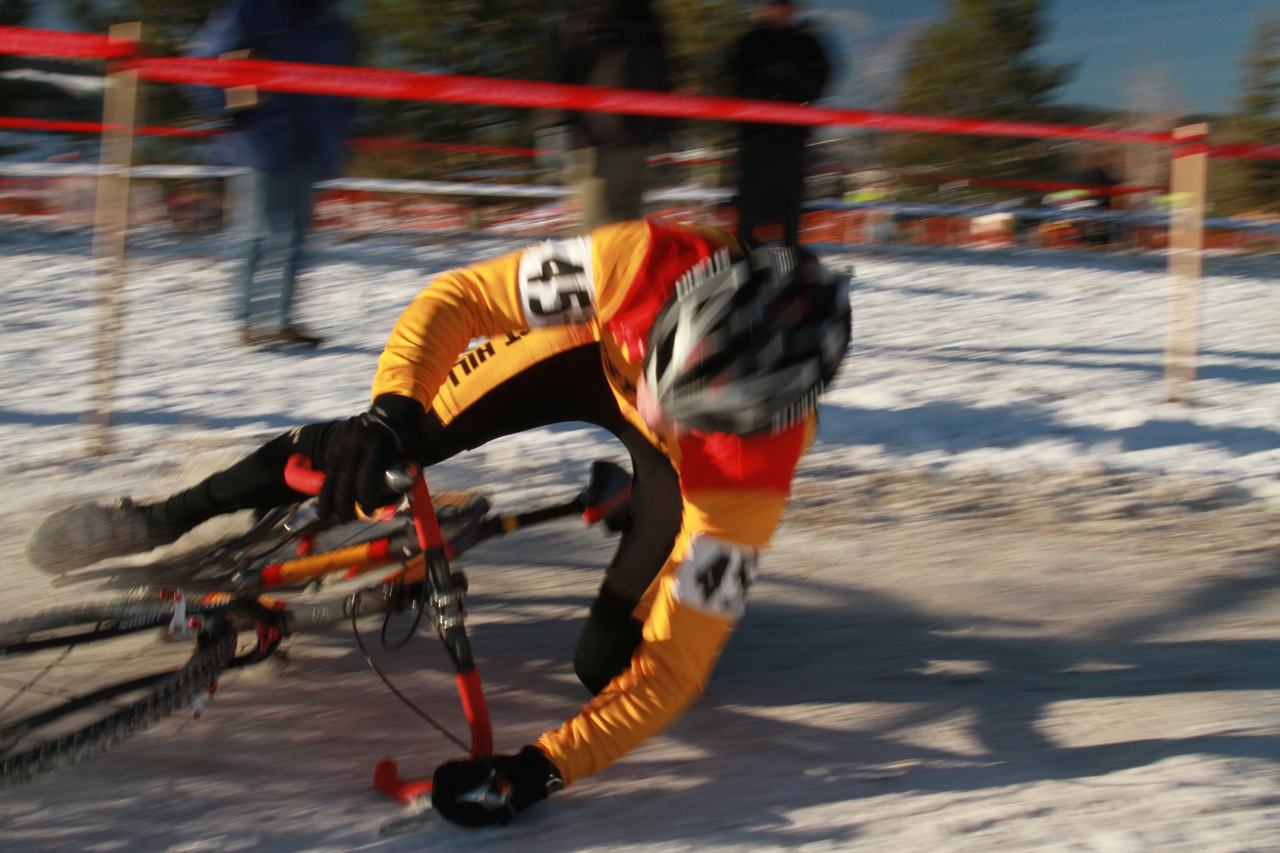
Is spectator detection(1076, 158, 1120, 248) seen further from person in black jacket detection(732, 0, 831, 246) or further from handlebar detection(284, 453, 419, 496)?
handlebar detection(284, 453, 419, 496)

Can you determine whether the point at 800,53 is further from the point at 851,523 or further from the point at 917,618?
the point at 917,618

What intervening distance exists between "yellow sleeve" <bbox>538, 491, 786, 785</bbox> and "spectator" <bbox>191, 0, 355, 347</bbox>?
130 inches

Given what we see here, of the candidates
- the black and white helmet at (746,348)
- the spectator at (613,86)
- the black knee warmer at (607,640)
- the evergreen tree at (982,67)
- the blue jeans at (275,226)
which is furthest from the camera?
the evergreen tree at (982,67)

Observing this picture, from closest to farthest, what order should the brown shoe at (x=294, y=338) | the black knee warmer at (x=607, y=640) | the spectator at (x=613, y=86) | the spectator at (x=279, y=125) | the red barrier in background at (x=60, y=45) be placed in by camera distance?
the black knee warmer at (x=607, y=640) → the red barrier in background at (x=60, y=45) → the spectator at (x=279, y=125) → the spectator at (x=613, y=86) → the brown shoe at (x=294, y=338)

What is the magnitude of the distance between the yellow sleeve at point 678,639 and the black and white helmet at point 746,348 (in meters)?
0.31

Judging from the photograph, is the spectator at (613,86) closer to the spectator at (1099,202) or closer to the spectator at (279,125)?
the spectator at (279,125)

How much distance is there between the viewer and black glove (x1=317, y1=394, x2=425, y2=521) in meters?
2.35

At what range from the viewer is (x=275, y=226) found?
17.8 ft

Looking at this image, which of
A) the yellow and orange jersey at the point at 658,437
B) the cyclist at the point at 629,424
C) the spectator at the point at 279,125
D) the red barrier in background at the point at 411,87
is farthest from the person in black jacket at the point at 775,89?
the yellow and orange jersey at the point at 658,437

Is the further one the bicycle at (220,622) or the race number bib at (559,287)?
the race number bib at (559,287)

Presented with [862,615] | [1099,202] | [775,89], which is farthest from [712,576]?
[1099,202]

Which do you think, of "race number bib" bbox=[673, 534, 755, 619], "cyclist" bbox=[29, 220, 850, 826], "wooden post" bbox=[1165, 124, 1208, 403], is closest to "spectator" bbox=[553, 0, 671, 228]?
"cyclist" bbox=[29, 220, 850, 826]

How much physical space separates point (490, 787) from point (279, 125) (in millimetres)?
3707

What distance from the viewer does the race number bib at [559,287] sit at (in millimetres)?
2693
